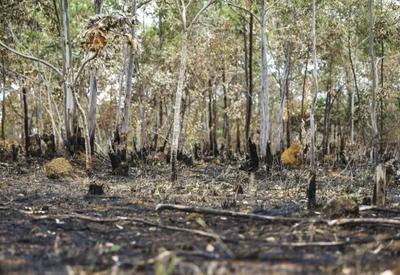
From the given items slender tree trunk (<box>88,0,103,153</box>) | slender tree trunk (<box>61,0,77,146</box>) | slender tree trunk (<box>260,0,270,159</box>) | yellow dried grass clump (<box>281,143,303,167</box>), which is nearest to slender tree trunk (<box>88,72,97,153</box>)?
slender tree trunk (<box>88,0,103,153</box>)

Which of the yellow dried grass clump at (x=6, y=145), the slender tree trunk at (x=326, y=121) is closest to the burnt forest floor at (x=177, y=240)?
the yellow dried grass clump at (x=6, y=145)

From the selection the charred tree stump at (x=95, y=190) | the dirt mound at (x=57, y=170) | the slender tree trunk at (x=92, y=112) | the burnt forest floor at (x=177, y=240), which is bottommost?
the burnt forest floor at (x=177, y=240)

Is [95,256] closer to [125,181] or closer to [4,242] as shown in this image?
[4,242]

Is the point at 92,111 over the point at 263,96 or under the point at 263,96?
under

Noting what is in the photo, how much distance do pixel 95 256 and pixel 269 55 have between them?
24.9 metres

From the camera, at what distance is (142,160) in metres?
14.1

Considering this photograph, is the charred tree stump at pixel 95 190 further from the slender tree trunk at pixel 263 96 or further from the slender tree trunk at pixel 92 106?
the slender tree trunk at pixel 263 96

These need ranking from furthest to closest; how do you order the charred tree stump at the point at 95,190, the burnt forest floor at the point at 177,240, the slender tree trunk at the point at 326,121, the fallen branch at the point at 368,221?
the slender tree trunk at the point at 326,121, the charred tree stump at the point at 95,190, the fallen branch at the point at 368,221, the burnt forest floor at the point at 177,240

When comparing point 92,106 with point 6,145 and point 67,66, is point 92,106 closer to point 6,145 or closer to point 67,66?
point 67,66

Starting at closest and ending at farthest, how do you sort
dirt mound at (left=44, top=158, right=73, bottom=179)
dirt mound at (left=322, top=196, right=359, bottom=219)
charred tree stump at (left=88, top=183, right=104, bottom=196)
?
1. dirt mound at (left=322, top=196, right=359, bottom=219)
2. charred tree stump at (left=88, top=183, right=104, bottom=196)
3. dirt mound at (left=44, top=158, right=73, bottom=179)

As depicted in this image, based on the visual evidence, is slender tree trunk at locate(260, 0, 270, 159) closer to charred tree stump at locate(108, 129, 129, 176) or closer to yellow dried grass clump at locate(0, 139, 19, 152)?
charred tree stump at locate(108, 129, 129, 176)

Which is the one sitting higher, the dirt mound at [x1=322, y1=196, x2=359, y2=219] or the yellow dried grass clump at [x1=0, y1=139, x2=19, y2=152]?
the yellow dried grass clump at [x1=0, y1=139, x2=19, y2=152]

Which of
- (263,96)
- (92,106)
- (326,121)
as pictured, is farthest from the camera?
(326,121)

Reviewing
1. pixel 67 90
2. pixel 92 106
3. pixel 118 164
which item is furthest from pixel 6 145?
pixel 118 164
